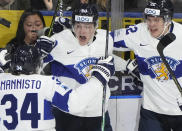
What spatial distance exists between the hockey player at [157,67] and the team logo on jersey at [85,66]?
1.02 ft

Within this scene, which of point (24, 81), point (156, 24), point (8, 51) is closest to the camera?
point (24, 81)

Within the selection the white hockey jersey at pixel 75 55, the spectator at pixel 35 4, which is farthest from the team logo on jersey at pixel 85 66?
the spectator at pixel 35 4

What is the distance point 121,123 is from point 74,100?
118 cm

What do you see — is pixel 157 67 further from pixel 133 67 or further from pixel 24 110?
pixel 24 110

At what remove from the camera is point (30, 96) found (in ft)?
7.00

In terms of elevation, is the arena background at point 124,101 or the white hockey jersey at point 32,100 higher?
the white hockey jersey at point 32,100

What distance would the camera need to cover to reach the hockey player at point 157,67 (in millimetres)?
2594

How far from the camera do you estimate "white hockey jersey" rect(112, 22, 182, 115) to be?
8.60 ft

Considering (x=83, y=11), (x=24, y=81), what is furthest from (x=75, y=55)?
(x=24, y=81)

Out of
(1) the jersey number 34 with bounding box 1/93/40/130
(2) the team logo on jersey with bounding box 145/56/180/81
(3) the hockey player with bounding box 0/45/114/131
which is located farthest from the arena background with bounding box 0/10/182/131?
(1) the jersey number 34 with bounding box 1/93/40/130

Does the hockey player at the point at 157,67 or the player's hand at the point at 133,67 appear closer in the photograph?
the hockey player at the point at 157,67

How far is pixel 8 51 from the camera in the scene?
283cm

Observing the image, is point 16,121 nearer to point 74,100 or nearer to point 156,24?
point 74,100

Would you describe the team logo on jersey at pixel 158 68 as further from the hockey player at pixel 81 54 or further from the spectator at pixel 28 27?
the spectator at pixel 28 27
